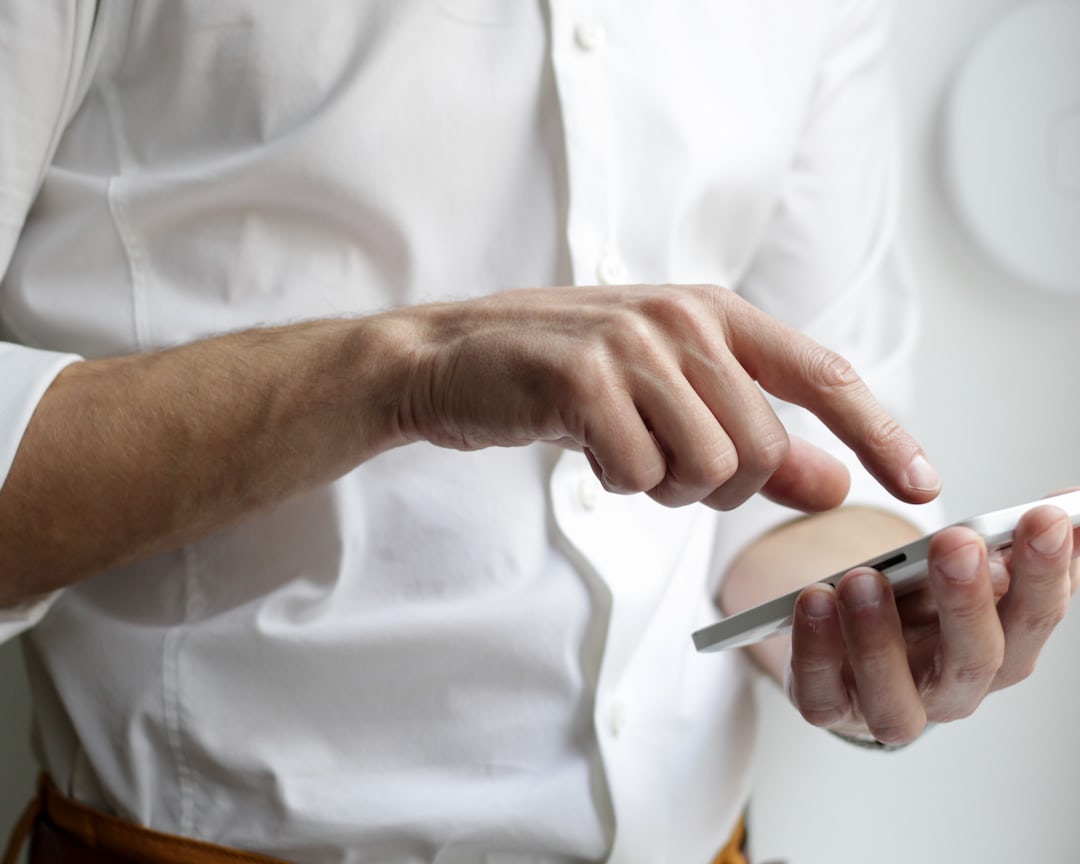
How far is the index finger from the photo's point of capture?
1.65 ft

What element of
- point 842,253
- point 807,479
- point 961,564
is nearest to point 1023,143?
point 842,253

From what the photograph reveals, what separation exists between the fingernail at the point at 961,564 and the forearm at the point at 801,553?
1.22 ft

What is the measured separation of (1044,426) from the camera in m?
1.19

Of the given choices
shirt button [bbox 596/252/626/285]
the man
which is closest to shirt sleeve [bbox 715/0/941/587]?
the man

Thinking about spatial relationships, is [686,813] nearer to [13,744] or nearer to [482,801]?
[482,801]

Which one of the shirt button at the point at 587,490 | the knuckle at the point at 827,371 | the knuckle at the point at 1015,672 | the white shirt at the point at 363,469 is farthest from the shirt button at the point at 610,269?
the knuckle at the point at 1015,672

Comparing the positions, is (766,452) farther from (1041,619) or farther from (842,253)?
(842,253)

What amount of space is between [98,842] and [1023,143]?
1099 millimetres

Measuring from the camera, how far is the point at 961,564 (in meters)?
0.48

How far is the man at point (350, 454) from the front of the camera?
582 mm

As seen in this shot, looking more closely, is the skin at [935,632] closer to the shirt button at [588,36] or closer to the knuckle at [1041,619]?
the knuckle at [1041,619]

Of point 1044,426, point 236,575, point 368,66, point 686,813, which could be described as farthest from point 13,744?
point 1044,426

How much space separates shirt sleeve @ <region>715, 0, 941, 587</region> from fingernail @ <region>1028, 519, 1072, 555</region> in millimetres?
415

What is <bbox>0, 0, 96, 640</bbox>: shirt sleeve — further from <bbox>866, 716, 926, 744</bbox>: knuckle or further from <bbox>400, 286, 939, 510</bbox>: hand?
<bbox>866, 716, 926, 744</bbox>: knuckle
